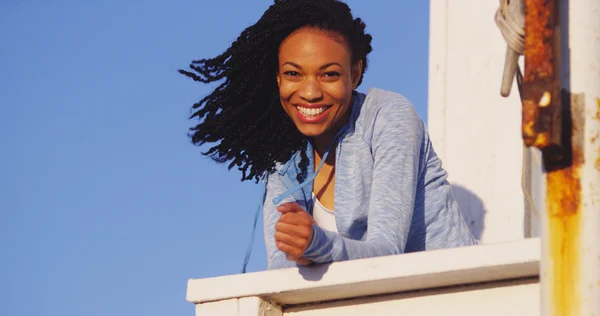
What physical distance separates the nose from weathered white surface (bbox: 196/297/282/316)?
1041 mm

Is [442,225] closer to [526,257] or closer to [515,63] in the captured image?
[526,257]

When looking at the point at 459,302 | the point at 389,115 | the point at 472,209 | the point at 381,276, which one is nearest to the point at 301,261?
the point at 381,276

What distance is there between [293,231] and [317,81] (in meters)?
1.10

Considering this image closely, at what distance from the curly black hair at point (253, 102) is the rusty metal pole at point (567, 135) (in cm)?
216

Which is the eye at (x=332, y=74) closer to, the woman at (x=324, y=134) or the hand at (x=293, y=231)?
the woman at (x=324, y=134)

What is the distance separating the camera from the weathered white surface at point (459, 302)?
240 centimetres

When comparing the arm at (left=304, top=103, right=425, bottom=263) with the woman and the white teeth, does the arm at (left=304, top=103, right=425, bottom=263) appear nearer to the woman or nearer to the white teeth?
the woman

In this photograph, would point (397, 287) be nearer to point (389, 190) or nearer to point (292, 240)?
point (292, 240)

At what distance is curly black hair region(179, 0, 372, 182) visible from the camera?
3.76 metres

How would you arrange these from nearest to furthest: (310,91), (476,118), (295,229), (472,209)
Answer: (295,229) < (310,91) < (472,209) < (476,118)

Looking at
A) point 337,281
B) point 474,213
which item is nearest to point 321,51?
point 474,213

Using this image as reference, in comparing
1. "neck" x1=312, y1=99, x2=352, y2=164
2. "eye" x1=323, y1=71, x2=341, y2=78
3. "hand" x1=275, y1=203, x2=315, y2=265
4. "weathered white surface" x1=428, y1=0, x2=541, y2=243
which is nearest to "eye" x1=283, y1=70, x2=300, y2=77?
"eye" x1=323, y1=71, x2=341, y2=78

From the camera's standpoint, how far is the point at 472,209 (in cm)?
411

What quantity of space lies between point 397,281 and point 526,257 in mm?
312
